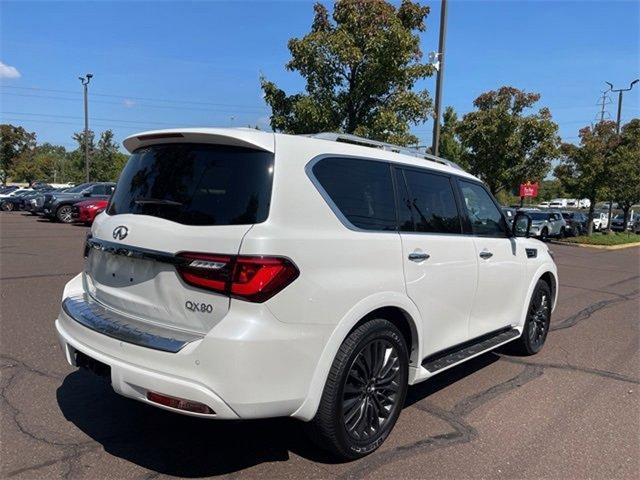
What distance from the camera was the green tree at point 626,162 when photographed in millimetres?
25422

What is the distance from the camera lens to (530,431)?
3.94 m

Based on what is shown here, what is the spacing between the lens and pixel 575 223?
33.1 metres

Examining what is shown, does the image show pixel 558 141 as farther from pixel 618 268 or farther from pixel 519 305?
pixel 519 305

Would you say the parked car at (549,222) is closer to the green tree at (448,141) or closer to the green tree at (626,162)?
the green tree at (626,162)

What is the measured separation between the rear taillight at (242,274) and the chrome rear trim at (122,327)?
29 cm

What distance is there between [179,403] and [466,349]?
2.50 meters

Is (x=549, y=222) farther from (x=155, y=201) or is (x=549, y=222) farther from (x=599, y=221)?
(x=155, y=201)

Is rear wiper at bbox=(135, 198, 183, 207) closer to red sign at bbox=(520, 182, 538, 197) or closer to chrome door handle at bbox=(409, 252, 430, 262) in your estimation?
chrome door handle at bbox=(409, 252, 430, 262)

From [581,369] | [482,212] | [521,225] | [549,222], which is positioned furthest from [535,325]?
[549,222]

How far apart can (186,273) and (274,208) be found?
0.58m

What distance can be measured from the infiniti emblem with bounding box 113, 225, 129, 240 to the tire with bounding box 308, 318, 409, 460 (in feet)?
4.68

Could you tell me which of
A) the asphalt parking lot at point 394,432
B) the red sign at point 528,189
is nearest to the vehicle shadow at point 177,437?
the asphalt parking lot at point 394,432

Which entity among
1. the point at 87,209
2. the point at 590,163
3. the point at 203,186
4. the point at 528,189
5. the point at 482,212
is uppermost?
the point at 590,163

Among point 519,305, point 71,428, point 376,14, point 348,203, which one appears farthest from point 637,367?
point 376,14
